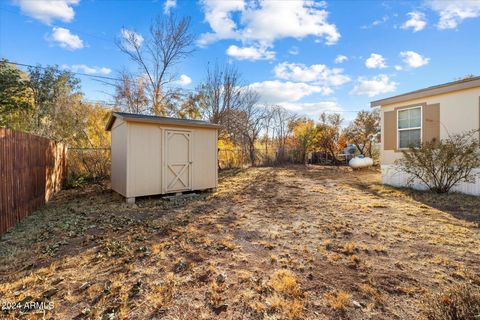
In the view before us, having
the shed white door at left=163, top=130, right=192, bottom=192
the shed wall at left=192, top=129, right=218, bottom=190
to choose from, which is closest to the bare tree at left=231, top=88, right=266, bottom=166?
the shed wall at left=192, top=129, right=218, bottom=190

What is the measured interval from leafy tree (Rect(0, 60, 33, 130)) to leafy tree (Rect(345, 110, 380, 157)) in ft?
56.8

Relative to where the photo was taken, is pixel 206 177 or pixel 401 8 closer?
pixel 401 8

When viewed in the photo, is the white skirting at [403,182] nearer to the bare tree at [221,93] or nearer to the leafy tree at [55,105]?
the bare tree at [221,93]

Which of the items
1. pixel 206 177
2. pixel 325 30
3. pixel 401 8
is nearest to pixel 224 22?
pixel 325 30

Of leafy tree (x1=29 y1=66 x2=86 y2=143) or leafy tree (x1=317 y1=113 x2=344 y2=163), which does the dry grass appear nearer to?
leafy tree (x1=29 y1=66 x2=86 y2=143)

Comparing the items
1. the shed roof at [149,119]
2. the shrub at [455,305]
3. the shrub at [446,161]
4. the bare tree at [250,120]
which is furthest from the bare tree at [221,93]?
the shrub at [455,305]

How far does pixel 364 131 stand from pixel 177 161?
43.5 feet

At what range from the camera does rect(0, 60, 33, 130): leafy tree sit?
8266 mm

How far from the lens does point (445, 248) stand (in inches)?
116

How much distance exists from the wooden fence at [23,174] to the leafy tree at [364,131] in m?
15.9

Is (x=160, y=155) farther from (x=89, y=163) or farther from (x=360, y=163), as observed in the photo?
(x=360, y=163)

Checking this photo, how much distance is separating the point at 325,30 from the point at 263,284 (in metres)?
8.93

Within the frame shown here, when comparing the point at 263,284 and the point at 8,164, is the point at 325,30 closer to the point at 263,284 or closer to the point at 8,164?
the point at 263,284

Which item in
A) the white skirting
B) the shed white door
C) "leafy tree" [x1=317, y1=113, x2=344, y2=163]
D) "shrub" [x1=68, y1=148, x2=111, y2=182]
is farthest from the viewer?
"leafy tree" [x1=317, y1=113, x2=344, y2=163]
